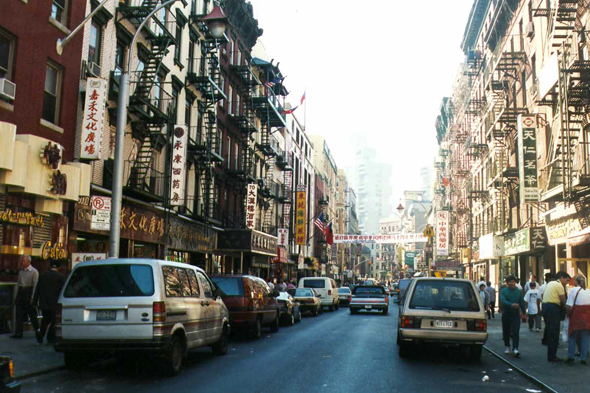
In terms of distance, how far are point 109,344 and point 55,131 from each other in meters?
9.85

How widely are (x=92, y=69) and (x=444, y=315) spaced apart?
13.8 m

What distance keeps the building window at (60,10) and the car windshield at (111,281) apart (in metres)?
10.7

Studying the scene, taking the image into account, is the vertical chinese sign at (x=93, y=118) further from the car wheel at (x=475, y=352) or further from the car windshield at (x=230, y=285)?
the car wheel at (x=475, y=352)

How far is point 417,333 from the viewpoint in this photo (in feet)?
39.8

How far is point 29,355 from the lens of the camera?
11180 mm

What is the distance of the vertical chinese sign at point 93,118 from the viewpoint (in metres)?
17.6

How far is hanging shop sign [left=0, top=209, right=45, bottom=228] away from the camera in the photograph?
48.4ft

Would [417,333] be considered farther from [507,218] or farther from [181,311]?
[507,218]

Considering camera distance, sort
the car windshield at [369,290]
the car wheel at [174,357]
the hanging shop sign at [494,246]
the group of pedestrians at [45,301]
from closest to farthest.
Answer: the car wheel at [174,357] → the group of pedestrians at [45,301] → the car windshield at [369,290] → the hanging shop sign at [494,246]

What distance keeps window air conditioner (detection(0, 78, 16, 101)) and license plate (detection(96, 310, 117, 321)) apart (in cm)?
811

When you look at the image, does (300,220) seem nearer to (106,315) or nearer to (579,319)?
(579,319)

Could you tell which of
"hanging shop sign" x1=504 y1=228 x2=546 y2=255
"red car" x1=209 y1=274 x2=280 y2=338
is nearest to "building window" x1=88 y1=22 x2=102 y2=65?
"red car" x1=209 y1=274 x2=280 y2=338

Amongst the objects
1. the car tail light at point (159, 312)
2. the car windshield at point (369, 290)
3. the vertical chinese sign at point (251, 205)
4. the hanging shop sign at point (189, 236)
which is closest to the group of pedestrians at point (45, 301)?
the car tail light at point (159, 312)

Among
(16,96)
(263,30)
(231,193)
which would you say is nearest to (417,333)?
(16,96)
